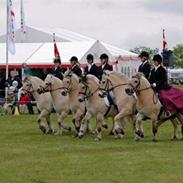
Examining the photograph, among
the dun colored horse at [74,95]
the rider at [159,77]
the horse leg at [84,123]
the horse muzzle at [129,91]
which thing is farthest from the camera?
the dun colored horse at [74,95]

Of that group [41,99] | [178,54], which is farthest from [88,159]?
[178,54]

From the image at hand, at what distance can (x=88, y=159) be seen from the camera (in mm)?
14078

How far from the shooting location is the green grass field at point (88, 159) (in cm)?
1160

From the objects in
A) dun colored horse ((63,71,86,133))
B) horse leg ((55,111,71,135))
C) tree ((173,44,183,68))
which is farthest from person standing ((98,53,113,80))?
tree ((173,44,183,68))

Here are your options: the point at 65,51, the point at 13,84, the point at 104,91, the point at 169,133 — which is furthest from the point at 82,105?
the point at 65,51

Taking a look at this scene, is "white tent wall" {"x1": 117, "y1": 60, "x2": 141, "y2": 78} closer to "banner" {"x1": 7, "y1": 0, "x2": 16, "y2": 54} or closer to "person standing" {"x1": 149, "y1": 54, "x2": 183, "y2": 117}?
"banner" {"x1": 7, "y1": 0, "x2": 16, "y2": 54}

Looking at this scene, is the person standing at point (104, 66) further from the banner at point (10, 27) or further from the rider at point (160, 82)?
the banner at point (10, 27)

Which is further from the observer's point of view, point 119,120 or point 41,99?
point 41,99

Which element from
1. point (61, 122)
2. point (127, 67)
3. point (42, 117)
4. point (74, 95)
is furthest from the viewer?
→ point (127, 67)

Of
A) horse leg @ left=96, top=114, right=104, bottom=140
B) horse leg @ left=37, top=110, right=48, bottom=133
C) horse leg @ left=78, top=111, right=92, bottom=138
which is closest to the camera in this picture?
horse leg @ left=96, top=114, right=104, bottom=140

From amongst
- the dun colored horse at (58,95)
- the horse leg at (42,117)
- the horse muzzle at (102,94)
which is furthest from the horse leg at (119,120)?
the horse leg at (42,117)

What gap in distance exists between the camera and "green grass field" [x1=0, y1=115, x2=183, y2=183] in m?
11.6

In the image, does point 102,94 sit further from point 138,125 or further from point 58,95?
point 58,95

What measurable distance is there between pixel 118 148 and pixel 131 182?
486 cm
